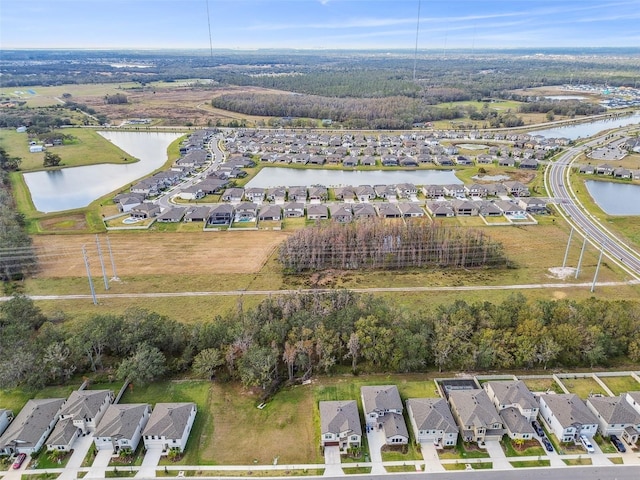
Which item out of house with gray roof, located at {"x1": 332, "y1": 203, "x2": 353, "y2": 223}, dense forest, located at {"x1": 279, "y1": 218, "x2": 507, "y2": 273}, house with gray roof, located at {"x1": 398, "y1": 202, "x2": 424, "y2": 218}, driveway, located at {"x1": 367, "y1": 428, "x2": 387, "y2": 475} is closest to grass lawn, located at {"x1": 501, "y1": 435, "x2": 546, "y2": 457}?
driveway, located at {"x1": 367, "y1": 428, "x2": 387, "y2": 475}

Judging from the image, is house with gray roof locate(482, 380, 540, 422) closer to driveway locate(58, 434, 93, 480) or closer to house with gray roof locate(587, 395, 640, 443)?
house with gray roof locate(587, 395, 640, 443)

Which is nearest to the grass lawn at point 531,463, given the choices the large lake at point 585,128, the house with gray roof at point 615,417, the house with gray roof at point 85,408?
the house with gray roof at point 615,417

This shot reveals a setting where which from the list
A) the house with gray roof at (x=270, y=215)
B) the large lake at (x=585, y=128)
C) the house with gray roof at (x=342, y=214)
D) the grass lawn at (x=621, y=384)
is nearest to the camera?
the grass lawn at (x=621, y=384)

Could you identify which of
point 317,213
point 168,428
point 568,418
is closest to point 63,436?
point 168,428

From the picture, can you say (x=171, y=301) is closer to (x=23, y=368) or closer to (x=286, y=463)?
(x=23, y=368)

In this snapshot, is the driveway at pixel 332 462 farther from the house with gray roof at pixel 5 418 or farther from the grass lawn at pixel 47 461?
the house with gray roof at pixel 5 418

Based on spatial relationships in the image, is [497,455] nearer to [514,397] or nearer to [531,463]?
[531,463]
